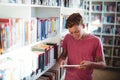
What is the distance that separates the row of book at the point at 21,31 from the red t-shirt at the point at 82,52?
35cm

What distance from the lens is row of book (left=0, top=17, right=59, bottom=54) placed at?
1.45 meters

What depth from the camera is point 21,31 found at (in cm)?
168

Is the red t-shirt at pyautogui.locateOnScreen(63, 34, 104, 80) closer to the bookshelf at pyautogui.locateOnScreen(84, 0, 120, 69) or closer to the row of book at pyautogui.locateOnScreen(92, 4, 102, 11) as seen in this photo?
the bookshelf at pyautogui.locateOnScreen(84, 0, 120, 69)

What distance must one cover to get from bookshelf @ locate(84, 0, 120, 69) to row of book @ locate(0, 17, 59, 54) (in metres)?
3.66

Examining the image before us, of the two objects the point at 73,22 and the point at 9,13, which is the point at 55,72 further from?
the point at 9,13

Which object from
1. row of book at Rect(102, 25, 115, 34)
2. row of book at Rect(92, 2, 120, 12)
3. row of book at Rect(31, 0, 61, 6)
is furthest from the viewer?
row of book at Rect(102, 25, 115, 34)

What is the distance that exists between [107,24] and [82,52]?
393 centimetres

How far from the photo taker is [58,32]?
2717mm

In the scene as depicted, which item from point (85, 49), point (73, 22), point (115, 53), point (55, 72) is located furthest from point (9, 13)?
point (115, 53)

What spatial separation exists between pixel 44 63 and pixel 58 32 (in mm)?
642

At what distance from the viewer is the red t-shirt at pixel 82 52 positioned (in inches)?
83.3

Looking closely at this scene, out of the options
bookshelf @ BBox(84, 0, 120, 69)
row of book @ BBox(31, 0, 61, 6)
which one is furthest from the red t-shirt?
bookshelf @ BBox(84, 0, 120, 69)

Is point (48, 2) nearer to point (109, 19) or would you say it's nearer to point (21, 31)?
point (21, 31)

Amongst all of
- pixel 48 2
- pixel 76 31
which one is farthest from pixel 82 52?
pixel 48 2
